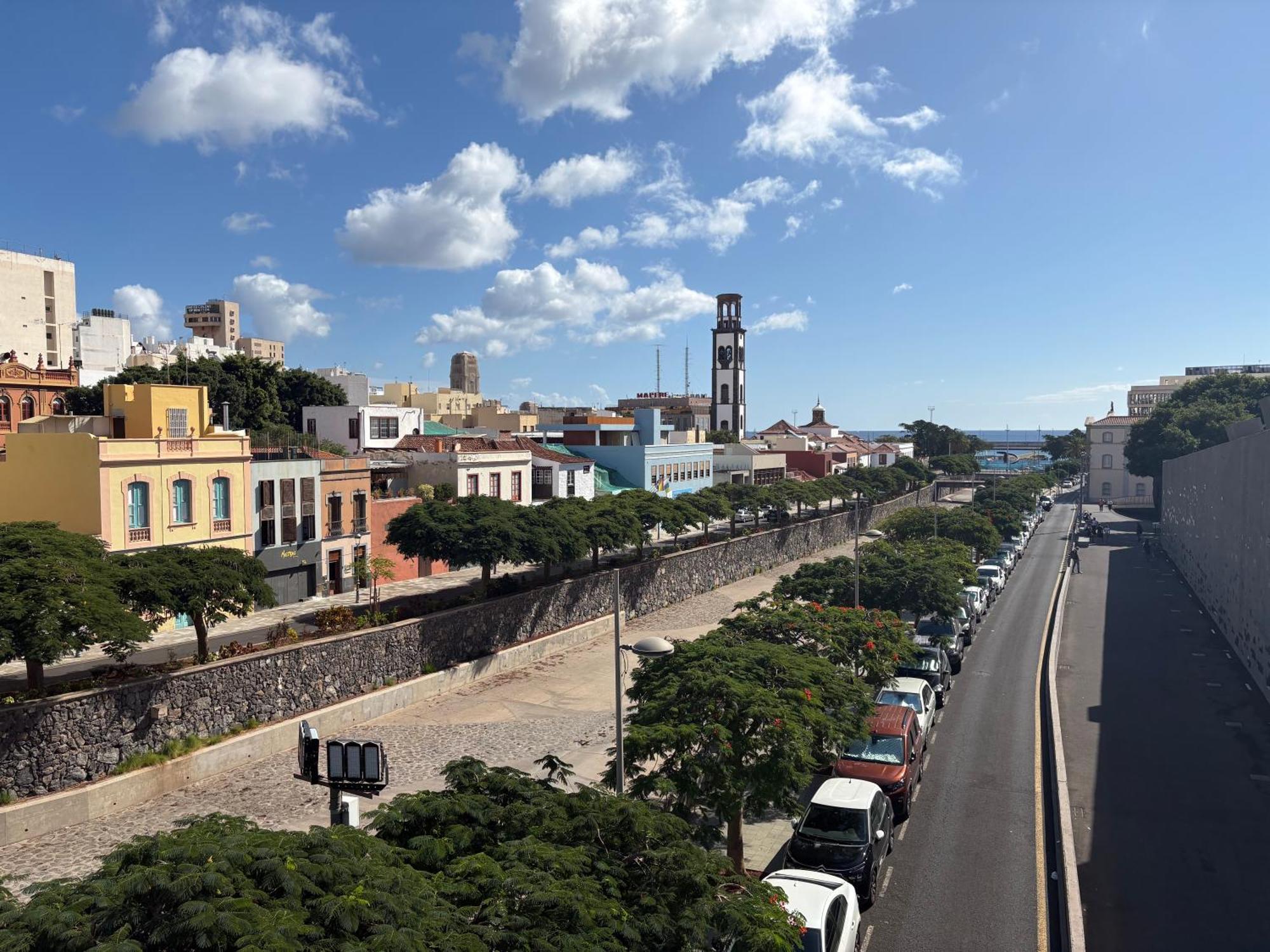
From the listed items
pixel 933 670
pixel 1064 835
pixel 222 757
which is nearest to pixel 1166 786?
pixel 1064 835

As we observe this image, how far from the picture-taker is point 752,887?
31.7 ft

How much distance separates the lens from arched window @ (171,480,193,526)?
30.0 meters

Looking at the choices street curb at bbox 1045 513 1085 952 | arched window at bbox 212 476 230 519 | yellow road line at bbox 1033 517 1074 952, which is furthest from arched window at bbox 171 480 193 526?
street curb at bbox 1045 513 1085 952

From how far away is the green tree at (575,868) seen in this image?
775 cm

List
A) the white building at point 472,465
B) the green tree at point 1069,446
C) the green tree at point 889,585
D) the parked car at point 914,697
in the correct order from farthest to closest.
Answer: the green tree at point 1069,446, the white building at point 472,465, the green tree at point 889,585, the parked car at point 914,697

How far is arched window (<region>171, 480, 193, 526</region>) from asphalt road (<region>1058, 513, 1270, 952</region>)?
92.7ft

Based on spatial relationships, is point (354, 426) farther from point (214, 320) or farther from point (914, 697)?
point (214, 320)

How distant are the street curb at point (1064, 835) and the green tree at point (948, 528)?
18.5 meters

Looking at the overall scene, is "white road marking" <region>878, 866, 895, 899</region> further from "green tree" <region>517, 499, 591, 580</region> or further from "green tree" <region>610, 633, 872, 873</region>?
"green tree" <region>517, 499, 591, 580</region>

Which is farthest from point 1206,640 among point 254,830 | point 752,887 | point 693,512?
point 254,830

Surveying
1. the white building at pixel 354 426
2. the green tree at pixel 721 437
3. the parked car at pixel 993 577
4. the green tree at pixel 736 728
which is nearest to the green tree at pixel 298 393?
the white building at pixel 354 426

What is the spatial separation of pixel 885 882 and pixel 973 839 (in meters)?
2.75

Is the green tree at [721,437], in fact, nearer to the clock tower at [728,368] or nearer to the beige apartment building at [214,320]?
the clock tower at [728,368]

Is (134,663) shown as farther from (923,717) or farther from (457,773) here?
(923,717)
